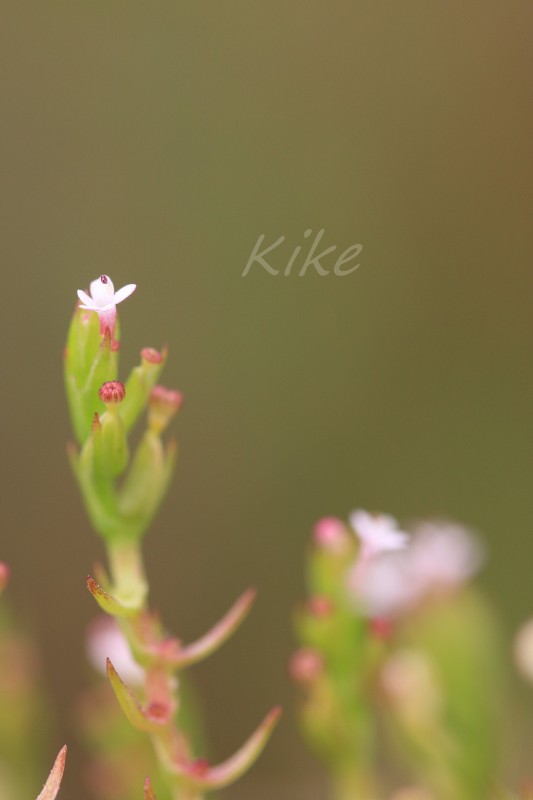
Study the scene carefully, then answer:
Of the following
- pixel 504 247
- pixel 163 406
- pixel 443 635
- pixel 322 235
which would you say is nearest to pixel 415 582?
pixel 443 635

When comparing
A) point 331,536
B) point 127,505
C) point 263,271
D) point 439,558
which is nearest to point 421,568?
point 439,558

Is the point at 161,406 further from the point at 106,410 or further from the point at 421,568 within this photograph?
the point at 421,568

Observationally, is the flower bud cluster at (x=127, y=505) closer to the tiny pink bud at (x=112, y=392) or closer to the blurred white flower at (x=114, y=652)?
the tiny pink bud at (x=112, y=392)

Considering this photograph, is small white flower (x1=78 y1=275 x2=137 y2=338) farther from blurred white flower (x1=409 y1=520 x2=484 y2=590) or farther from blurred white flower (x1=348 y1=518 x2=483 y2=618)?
blurred white flower (x1=409 y1=520 x2=484 y2=590)

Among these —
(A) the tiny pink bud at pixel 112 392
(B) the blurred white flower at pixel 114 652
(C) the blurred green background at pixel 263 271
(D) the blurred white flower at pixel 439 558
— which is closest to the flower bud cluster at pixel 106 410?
(A) the tiny pink bud at pixel 112 392

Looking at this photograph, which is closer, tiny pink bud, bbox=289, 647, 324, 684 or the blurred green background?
tiny pink bud, bbox=289, 647, 324, 684

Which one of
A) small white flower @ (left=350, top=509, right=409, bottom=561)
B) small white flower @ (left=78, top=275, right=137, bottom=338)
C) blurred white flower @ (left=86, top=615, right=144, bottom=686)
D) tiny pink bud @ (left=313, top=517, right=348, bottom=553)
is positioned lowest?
blurred white flower @ (left=86, top=615, right=144, bottom=686)

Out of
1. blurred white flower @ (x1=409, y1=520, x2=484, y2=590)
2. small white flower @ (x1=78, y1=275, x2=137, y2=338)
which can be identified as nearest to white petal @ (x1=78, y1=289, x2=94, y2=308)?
small white flower @ (x1=78, y1=275, x2=137, y2=338)

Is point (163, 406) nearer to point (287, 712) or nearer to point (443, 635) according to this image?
point (443, 635)
